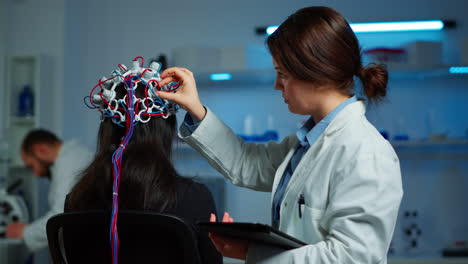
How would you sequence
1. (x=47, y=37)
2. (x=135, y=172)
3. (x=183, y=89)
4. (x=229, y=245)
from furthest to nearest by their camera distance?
(x=47, y=37)
(x=183, y=89)
(x=135, y=172)
(x=229, y=245)

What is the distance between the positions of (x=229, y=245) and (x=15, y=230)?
2.49 m

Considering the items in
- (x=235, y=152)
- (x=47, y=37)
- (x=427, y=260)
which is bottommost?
(x=427, y=260)

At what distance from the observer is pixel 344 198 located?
104 cm

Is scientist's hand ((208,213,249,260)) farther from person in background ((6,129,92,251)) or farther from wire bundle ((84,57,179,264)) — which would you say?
person in background ((6,129,92,251))

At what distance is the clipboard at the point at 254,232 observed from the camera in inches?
37.4

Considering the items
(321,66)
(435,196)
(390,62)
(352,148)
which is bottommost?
A: (435,196)

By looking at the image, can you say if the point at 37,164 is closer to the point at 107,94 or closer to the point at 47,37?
the point at 47,37

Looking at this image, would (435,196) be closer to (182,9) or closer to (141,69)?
(182,9)

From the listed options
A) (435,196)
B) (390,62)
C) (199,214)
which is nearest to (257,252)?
(199,214)

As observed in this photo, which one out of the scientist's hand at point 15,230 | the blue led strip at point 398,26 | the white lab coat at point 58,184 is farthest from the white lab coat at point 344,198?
the scientist's hand at point 15,230

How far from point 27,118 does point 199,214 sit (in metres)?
2.59

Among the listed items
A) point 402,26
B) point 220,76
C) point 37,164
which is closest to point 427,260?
point 402,26

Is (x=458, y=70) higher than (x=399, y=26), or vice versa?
(x=399, y=26)

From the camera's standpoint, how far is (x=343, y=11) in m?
3.52
